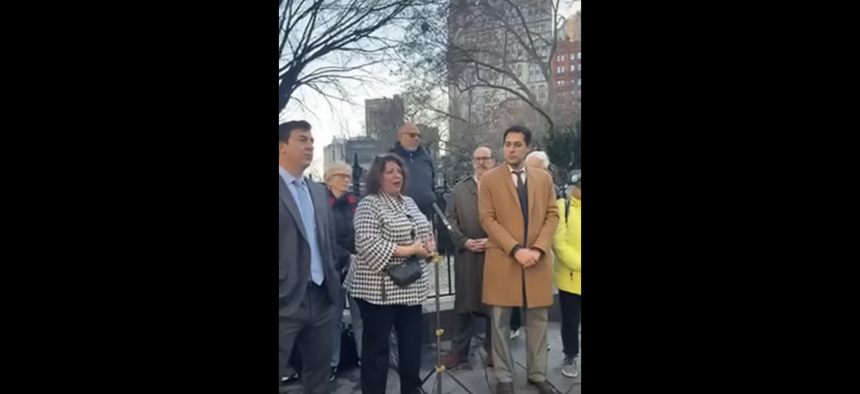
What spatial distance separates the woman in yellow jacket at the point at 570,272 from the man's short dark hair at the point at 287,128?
3.02 feet

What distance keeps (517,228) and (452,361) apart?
52 centimetres

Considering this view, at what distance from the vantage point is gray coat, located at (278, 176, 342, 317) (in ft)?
6.28

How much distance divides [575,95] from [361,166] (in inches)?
30.6

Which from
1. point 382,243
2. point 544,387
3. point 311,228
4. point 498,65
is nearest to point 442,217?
point 382,243

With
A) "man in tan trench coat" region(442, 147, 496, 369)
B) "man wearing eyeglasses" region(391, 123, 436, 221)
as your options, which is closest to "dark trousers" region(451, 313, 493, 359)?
"man in tan trench coat" region(442, 147, 496, 369)

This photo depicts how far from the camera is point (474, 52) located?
2.04m

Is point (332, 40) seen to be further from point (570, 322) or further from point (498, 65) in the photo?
point (570, 322)

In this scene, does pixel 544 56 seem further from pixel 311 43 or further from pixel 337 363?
pixel 337 363

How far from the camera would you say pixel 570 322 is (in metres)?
2.11

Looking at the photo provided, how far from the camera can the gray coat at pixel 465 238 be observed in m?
2.02

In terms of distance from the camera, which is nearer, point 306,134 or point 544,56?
point 306,134

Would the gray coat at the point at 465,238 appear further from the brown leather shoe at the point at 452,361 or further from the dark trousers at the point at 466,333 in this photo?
the brown leather shoe at the point at 452,361

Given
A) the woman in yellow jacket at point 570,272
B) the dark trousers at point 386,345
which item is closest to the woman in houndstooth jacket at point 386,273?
the dark trousers at point 386,345

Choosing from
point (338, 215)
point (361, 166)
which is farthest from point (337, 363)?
point (361, 166)
